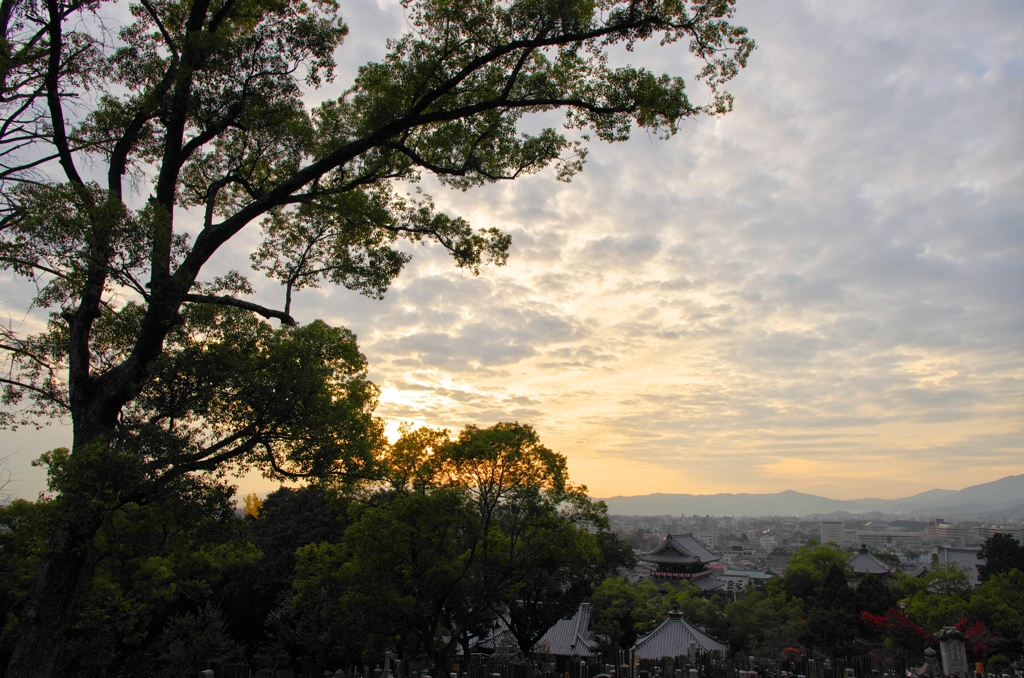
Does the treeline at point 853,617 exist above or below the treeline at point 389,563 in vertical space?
below

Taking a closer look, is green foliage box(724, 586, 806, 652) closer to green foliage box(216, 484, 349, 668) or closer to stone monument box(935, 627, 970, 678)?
stone monument box(935, 627, 970, 678)

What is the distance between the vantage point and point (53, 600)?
5.05m

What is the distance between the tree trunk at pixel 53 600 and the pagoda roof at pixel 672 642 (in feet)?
57.8

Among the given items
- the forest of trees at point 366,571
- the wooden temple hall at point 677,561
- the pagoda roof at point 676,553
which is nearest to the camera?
the forest of trees at point 366,571

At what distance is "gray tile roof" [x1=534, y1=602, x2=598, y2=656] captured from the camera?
22406 mm

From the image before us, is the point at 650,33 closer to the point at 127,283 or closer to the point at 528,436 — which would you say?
the point at 127,283

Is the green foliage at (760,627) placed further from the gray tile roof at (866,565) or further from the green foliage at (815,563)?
the gray tile roof at (866,565)

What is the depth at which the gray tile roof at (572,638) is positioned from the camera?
2241 centimetres

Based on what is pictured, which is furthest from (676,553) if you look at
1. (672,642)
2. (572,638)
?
(672,642)

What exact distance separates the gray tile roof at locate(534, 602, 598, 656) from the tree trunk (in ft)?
63.2

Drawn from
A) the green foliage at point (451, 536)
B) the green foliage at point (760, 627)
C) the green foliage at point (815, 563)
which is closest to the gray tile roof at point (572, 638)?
the green foliage at point (760, 627)

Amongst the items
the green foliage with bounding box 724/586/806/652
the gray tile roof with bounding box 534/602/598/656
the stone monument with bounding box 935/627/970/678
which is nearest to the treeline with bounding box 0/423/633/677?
the gray tile roof with bounding box 534/602/598/656

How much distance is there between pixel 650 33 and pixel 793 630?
24768 mm

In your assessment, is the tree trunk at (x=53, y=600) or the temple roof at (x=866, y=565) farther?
the temple roof at (x=866, y=565)
